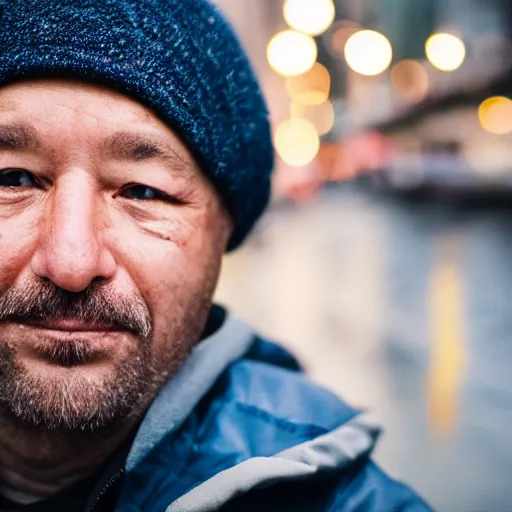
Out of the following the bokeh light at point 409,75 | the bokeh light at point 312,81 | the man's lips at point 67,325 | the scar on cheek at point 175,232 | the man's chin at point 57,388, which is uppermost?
the bokeh light at point 409,75

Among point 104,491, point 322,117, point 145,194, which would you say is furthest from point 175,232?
point 322,117

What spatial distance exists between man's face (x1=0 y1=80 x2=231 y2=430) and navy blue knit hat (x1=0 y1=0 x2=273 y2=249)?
5cm

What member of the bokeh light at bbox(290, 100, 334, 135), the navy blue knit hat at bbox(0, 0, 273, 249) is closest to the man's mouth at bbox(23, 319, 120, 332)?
the navy blue knit hat at bbox(0, 0, 273, 249)

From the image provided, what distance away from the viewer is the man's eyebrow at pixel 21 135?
1.34m

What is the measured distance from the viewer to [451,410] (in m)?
4.70

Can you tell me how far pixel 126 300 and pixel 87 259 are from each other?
0.13 metres

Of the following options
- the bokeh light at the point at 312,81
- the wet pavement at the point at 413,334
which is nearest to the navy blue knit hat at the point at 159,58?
the wet pavement at the point at 413,334

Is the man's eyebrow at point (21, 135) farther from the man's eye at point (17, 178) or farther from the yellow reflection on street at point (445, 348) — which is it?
the yellow reflection on street at point (445, 348)

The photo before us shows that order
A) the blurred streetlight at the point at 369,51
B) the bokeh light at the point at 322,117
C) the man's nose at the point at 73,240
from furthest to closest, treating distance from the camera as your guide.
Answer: the bokeh light at the point at 322,117 → the blurred streetlight at the point at 369,51 → the man's nose at the point at 73,240

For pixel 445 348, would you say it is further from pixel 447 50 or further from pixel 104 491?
pixel 104 491

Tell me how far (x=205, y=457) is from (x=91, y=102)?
83 cm

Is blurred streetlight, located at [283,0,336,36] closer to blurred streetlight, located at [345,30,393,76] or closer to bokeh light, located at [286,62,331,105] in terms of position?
blurred streetlight, located at [345,30,393,76]

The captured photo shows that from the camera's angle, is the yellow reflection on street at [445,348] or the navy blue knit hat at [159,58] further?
the yellow reflection on street at [445,348]

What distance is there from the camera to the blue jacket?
129cm
